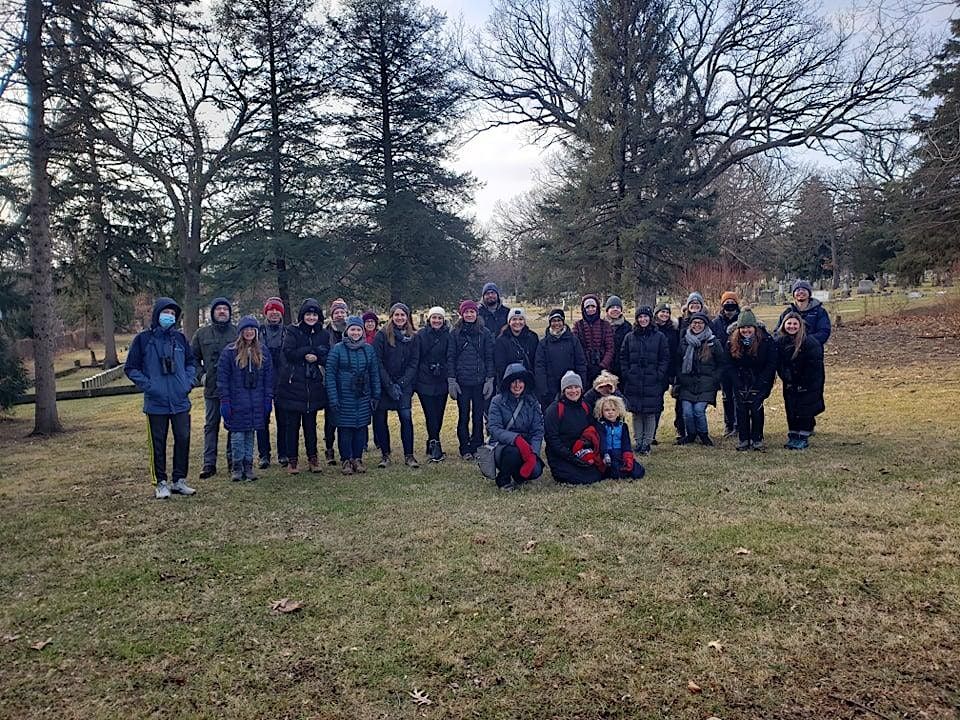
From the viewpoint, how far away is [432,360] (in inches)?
300

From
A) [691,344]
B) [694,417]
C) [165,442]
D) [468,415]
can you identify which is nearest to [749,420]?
[694,417]

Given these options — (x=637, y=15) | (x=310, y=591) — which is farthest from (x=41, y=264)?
(x=637, y=15)

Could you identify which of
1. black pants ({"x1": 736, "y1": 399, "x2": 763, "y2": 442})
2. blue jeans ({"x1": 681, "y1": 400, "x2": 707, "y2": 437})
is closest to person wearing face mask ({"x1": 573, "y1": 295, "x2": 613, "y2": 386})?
blue jeans ({"x1": 681, "y1": 400, "x2": 707, "y2": 437})

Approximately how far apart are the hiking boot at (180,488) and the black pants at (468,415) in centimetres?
305

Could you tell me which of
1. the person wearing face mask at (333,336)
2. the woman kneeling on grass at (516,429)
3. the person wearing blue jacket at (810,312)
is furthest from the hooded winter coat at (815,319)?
the person wearing face mask at (333,336)

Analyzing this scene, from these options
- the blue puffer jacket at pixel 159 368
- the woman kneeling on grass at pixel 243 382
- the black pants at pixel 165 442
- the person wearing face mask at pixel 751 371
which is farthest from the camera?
the person wearing face mask at pixel 751 371

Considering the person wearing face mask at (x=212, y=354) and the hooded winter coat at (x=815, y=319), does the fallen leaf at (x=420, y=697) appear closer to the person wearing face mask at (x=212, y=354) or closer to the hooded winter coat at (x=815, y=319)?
the person wearing face mask at (x=212, y=354)

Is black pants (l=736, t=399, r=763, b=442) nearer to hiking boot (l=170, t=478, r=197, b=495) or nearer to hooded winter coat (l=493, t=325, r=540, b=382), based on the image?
hooded winter coat (l=493, t=325, r=540, b=382)

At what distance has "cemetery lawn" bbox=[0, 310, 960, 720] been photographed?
3016 millimetres

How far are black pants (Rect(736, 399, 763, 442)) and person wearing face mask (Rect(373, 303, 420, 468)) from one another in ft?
12.7

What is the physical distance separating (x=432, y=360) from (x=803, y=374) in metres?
4.25

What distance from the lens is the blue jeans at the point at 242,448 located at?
23.2ft

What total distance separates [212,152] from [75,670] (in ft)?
60.1

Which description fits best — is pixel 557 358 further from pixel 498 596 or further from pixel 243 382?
pixel 498 596
